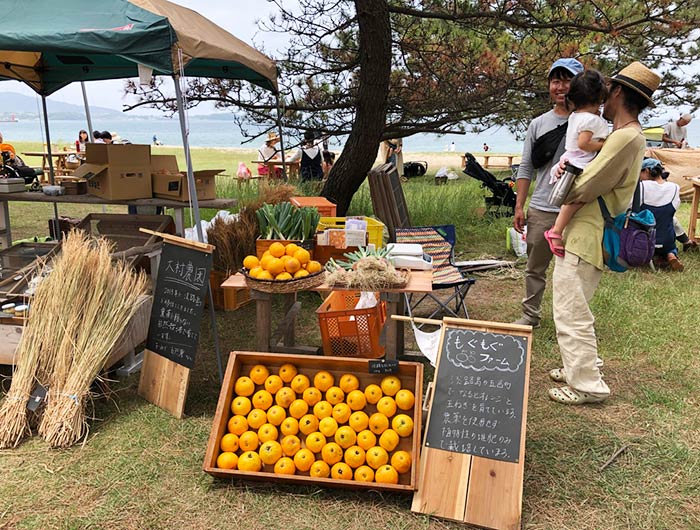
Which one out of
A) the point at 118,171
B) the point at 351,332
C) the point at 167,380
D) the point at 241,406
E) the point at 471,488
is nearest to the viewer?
the point at 471,488

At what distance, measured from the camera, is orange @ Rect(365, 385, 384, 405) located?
2543mm

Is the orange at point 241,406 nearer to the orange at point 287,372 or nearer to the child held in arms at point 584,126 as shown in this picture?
the orange at point 287,372

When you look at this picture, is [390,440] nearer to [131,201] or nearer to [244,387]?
[244,387]

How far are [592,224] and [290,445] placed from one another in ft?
5.97

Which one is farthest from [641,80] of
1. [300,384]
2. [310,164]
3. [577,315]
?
[310,164]

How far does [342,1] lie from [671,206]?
428 centimetres

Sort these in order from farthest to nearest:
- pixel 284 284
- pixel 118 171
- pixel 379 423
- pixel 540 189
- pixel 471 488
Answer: pixel 118 171 < pixel 540 189 < pixel 284 284 < pixel 379 423 < pixel 471 488

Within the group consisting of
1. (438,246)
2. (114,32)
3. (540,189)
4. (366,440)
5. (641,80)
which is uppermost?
(114,32)

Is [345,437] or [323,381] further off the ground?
[323,381]

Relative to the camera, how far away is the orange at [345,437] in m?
2.44

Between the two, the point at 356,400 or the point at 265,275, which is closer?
the point at 356,400

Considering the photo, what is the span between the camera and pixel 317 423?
2.54 metres

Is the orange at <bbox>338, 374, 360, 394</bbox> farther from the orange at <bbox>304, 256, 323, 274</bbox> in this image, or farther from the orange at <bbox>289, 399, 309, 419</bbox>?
the orange at <bbox>304, 256, 323, 274</bbox>

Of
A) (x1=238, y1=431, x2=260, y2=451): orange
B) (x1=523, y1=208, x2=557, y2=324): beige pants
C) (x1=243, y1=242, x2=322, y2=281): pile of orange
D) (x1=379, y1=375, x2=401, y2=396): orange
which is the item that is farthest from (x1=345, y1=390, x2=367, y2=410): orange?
(x1=523, y1=208, x2=557, y2=324): beige pants
